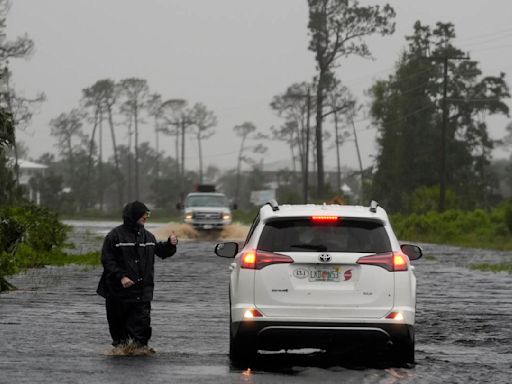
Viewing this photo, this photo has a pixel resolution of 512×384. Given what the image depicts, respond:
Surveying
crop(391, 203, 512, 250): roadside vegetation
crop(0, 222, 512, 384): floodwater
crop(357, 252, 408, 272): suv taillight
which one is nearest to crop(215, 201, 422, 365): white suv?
crop(357, 252, 408, 272): suv taillight

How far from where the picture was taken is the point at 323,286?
12672 millimetres

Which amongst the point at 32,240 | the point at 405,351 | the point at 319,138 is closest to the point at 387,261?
the point at 405,351

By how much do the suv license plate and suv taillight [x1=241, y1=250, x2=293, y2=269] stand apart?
0.24 m

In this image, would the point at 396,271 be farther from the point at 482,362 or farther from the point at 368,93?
the point at 368,93

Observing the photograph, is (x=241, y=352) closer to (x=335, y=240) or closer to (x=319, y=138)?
(x=335, y=240)

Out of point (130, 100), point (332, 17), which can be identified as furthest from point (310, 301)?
point (130, 100)

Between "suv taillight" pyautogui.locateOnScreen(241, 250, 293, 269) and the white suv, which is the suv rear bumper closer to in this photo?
the white suv

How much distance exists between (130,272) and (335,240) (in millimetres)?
2145

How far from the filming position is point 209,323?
58.9ft

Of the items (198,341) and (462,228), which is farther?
(462,228)

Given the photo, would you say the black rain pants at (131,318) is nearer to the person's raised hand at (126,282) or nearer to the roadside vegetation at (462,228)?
the person's raised hand at (126,282)

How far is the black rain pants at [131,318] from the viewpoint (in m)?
13.8

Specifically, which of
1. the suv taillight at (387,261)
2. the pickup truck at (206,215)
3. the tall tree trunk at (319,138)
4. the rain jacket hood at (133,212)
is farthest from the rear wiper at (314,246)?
the tall tree trunk at (319,138)

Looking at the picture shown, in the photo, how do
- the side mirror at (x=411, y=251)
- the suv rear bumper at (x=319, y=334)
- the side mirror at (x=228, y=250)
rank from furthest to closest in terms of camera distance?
the side mirror at (x=228, y=250)
the side mirror at (x=411, y=251)
the suv rear bumper at (x=319, y=334)
